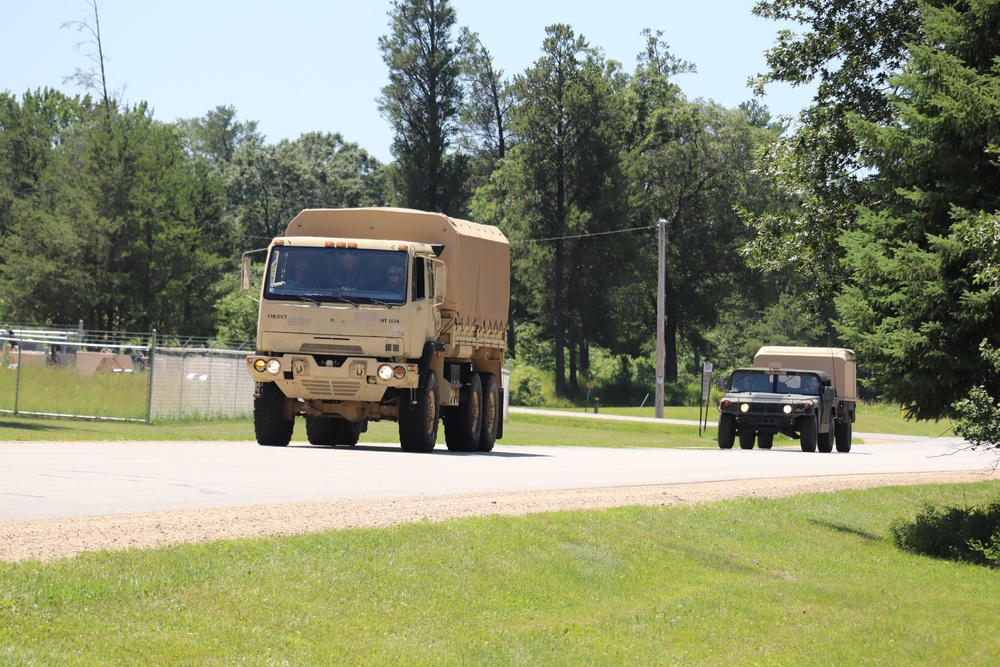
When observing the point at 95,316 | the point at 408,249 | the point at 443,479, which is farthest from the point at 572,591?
the point at 95,316

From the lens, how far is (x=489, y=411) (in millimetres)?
25516

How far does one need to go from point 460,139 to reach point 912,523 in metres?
77.3

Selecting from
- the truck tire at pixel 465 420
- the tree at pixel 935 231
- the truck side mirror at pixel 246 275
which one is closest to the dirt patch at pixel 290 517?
the tree at pixel 935 231

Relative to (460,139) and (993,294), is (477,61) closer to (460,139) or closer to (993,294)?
(460,139)

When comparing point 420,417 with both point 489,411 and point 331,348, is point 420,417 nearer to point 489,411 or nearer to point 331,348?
point 331,348

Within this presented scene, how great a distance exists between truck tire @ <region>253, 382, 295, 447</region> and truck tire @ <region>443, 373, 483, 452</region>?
314 centimetres

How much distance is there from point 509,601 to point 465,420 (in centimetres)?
1485

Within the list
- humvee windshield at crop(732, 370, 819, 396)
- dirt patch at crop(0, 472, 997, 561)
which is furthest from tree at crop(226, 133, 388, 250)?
dirt patch at crop(0, 472, 997, 561)

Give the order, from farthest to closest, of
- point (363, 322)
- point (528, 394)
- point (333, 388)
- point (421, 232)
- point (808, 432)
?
1. point (528, 394)
2. point (808, 432)
3. point (421, 232)
4. point (333, 388)
5. point (363, 322)

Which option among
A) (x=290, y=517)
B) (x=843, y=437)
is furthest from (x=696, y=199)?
(x=290, y=517)

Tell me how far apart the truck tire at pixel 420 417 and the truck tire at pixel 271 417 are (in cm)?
205

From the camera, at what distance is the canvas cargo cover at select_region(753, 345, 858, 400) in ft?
131

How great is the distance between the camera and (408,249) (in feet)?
68.3

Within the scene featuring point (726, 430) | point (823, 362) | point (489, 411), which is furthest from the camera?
point (823, 362)
